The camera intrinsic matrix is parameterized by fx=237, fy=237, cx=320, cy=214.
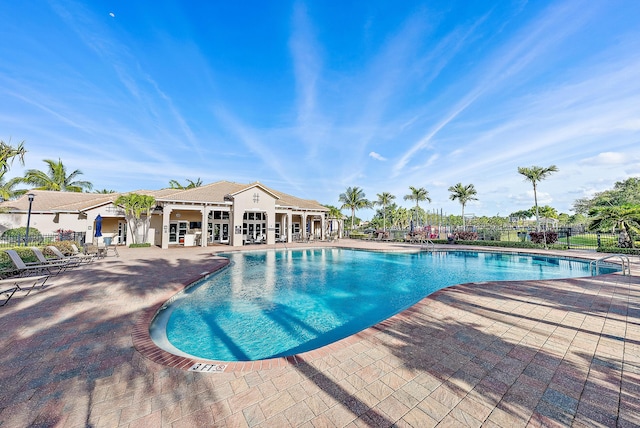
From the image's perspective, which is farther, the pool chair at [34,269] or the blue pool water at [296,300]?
the pool chair at [34,269]

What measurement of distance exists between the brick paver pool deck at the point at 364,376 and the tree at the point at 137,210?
16.9m

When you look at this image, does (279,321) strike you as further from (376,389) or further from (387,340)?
(376,389)

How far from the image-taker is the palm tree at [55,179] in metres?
28.2

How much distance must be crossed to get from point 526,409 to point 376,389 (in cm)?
157

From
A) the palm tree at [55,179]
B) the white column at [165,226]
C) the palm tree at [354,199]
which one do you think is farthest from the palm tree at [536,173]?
the palm tree at [55,179]

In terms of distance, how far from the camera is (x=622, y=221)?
54.0 feet

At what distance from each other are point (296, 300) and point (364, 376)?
17.0ft

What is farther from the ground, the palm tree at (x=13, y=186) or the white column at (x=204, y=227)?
the palm tree at (x=13, y=186)

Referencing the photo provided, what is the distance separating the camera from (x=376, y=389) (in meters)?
2.89

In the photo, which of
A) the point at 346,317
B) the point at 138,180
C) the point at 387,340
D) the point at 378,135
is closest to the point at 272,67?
the point at 378,135

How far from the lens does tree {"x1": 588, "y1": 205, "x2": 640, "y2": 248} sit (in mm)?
16136

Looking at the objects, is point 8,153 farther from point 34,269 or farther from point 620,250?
point 620,250

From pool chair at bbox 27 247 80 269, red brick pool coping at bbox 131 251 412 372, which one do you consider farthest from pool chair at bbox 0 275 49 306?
red brick pool coping at bbox 131 251 412 372

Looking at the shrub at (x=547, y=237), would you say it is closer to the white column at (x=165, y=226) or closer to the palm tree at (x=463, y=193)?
the palm tree at (x=463, y=193)
